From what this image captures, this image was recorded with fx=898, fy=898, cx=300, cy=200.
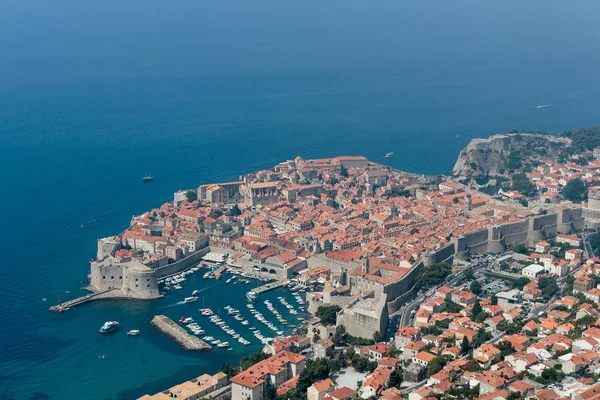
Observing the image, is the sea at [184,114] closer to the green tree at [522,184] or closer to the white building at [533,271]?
→ the green tree at [522,184]

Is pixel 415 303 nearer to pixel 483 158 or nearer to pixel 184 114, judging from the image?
pixel 483 158

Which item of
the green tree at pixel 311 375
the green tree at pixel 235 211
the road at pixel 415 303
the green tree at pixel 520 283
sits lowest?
the road at pixel 415 303

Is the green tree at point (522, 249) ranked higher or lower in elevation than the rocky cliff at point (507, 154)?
lower

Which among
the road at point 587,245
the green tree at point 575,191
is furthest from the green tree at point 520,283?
the green tree at point 575,191

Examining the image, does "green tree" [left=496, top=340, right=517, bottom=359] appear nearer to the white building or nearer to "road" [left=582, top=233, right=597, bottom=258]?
the white building

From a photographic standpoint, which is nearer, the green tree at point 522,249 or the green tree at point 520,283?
the green tree at point 520,283
